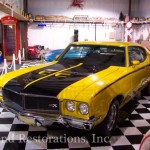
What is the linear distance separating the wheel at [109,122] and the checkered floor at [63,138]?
0.13 m

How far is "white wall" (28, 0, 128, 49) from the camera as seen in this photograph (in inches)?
498

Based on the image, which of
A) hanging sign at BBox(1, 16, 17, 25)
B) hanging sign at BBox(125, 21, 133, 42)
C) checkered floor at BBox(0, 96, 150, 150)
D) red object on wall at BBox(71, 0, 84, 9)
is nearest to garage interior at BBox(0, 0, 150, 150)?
red object on wall at BBox(71, 0, 84, 9)

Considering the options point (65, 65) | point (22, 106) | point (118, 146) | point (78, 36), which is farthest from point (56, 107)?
point (78, 36)

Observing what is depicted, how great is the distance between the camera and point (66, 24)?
12703 millimetres

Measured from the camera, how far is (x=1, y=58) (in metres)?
10.8

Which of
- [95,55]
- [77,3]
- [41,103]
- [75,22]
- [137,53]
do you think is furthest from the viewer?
[77,3]

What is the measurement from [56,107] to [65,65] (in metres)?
1.34

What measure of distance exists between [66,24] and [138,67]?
9.31 meters

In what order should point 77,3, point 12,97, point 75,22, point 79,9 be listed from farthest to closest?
point 79,9
point 77,3
point 75,22
point 12,97

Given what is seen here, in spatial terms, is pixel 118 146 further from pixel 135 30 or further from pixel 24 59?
pixel 135 30

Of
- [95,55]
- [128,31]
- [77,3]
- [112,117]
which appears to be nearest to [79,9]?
[77,3]

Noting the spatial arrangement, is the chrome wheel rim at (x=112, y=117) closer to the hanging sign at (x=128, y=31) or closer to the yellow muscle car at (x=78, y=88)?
the yellow muscle car at (x=78, y=88)

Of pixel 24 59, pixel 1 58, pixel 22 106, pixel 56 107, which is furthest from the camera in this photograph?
pixel 24 59

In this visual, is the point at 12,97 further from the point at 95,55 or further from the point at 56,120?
the point at 95,55
